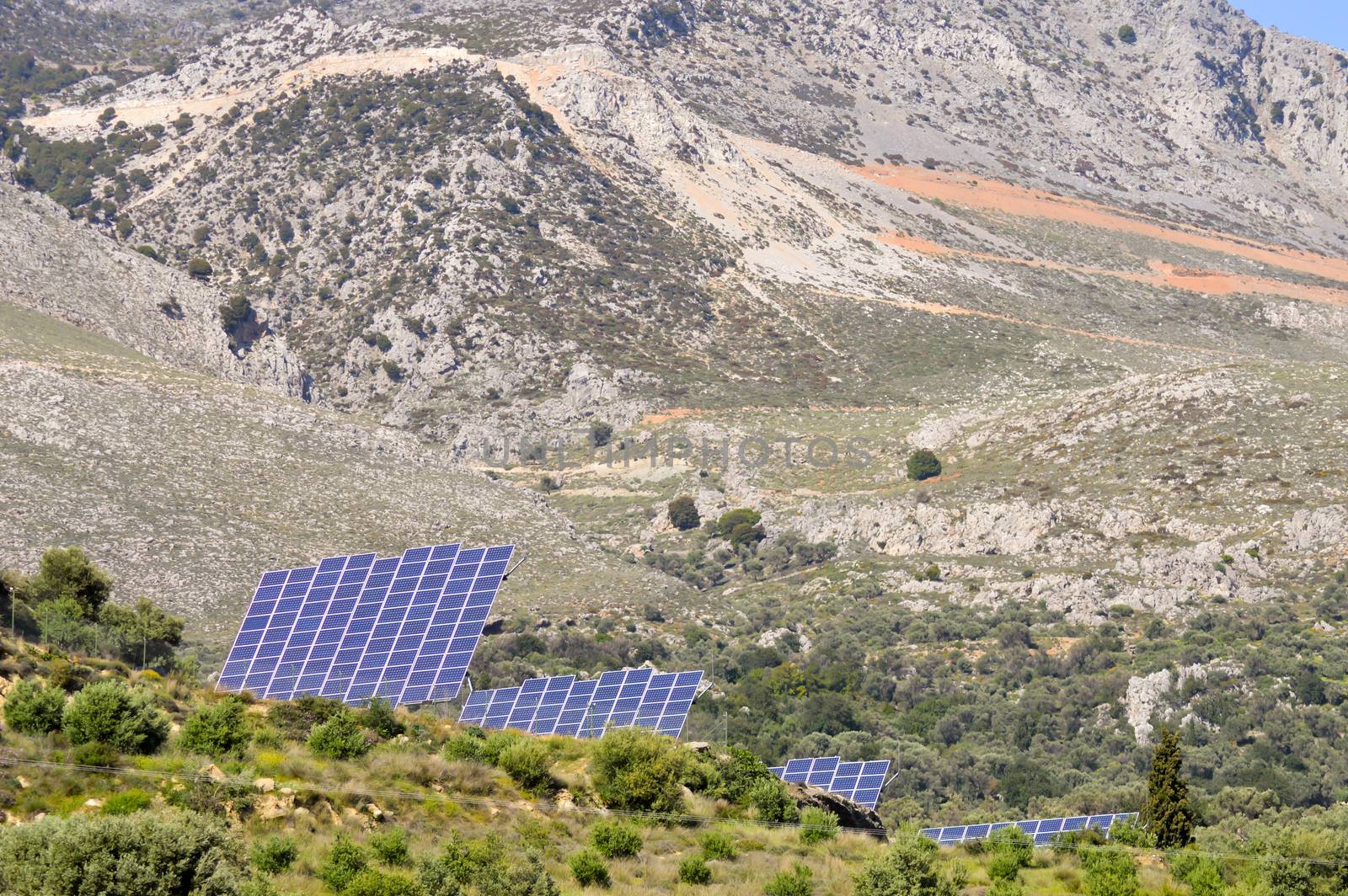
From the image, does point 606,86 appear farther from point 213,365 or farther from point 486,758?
point 486,758

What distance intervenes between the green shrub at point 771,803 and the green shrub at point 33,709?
49.0 ft

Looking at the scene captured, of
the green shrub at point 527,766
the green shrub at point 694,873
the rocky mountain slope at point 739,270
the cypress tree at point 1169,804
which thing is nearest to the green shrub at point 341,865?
the green shrub at point 694,873

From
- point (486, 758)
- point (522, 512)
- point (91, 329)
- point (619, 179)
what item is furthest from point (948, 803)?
point (619, 179)

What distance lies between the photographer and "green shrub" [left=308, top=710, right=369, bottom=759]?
31938 millimetres

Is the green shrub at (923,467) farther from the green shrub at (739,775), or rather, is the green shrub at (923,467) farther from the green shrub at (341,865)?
the green shrub at (341,865)

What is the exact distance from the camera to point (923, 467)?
107 metres

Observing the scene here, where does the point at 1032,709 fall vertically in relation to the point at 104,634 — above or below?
below

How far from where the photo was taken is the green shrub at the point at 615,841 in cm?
3097

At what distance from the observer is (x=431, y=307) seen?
408ft

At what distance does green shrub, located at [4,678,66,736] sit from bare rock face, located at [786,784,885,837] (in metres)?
16.4

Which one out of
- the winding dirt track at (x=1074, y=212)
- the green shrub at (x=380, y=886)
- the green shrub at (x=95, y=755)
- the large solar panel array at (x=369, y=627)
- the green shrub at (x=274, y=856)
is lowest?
the large solar panel array at (x=369, y=627)

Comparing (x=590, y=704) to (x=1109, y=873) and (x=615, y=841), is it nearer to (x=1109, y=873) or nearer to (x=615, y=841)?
(x=615, y=841)

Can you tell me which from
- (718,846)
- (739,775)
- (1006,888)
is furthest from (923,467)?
(718,846)

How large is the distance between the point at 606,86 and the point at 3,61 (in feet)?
208
